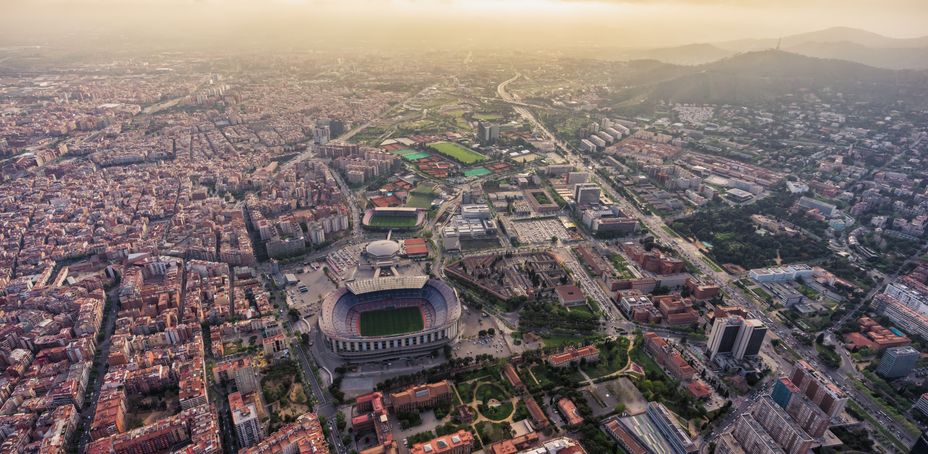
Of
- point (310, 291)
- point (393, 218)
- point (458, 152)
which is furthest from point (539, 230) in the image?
point (458, 152)

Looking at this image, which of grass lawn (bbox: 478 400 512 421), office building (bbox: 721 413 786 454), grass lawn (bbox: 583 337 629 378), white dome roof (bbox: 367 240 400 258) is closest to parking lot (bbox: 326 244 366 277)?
white dome roof (bbox: 367 240 400 258)

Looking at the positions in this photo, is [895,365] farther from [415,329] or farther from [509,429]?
[415,329]

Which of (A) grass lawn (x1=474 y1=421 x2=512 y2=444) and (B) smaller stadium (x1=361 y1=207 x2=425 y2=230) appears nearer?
(A) grass lawn (x1=474 y1=421 x2=512 y2=444)

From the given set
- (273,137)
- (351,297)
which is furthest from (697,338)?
(273,137)

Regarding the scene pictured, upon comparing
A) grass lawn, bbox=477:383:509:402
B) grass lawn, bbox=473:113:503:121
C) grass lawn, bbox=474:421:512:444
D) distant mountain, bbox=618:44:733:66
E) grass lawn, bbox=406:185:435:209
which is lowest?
grass lawn, bbox=477:383:509:402

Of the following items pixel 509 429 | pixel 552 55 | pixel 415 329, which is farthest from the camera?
pixel 552 55

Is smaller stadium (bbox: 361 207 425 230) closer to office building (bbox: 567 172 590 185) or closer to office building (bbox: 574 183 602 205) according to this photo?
office building (bbox: 574 183 602 205)

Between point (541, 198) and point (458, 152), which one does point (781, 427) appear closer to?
point (541, 198)

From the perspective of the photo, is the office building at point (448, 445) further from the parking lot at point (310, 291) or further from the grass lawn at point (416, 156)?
the grass lawn at point (416, 156)
